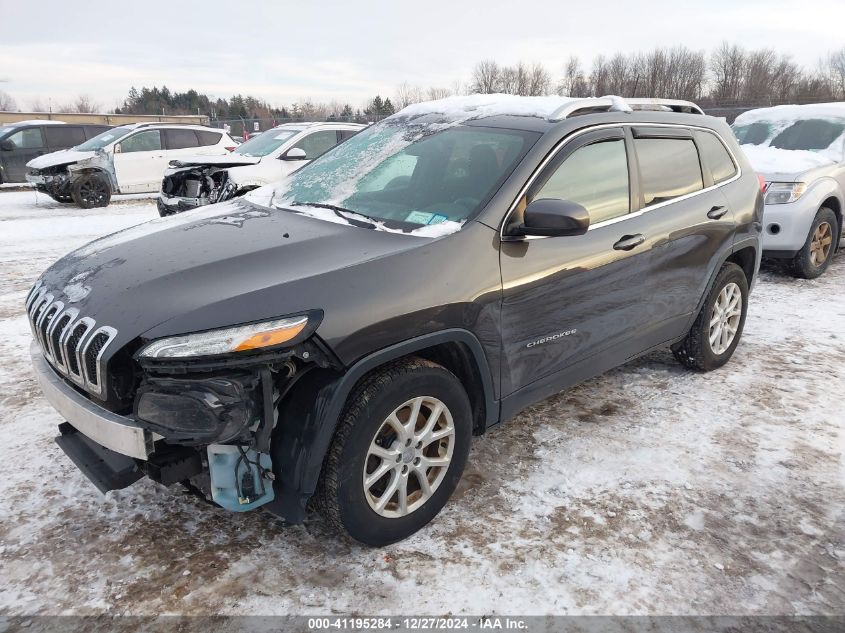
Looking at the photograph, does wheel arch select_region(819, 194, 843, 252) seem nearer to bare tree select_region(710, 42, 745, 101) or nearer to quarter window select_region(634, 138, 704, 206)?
quarter window select_region(634, 138, 704, 206)

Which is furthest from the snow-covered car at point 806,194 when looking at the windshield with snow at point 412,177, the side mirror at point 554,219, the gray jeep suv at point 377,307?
the side mirror at point 554,219

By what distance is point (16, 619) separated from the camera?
2.26 m

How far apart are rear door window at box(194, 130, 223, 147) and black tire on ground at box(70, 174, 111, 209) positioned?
2327 millimetres

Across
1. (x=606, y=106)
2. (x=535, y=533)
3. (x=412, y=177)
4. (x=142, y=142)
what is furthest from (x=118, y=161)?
(x=535, y=533)

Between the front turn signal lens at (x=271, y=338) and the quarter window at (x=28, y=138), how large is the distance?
16.3 meters

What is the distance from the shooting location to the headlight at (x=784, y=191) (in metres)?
6.79

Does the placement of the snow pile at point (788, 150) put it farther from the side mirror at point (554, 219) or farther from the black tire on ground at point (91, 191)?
the black tire on ground at point (91, 191)

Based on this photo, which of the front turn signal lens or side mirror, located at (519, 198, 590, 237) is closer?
the front turn signal lens

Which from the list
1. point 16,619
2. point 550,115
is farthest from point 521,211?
point 16,619

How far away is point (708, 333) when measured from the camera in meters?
4.34

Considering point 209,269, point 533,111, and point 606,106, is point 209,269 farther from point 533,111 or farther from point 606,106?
point 606,106

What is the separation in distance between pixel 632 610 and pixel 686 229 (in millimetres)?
2338

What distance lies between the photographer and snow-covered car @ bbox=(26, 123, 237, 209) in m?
12.6

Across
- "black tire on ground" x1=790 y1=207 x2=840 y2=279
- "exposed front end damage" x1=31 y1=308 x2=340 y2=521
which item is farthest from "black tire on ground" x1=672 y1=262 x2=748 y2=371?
"black tire on ground" x1=790 y1=207 x2=840 y2=279
